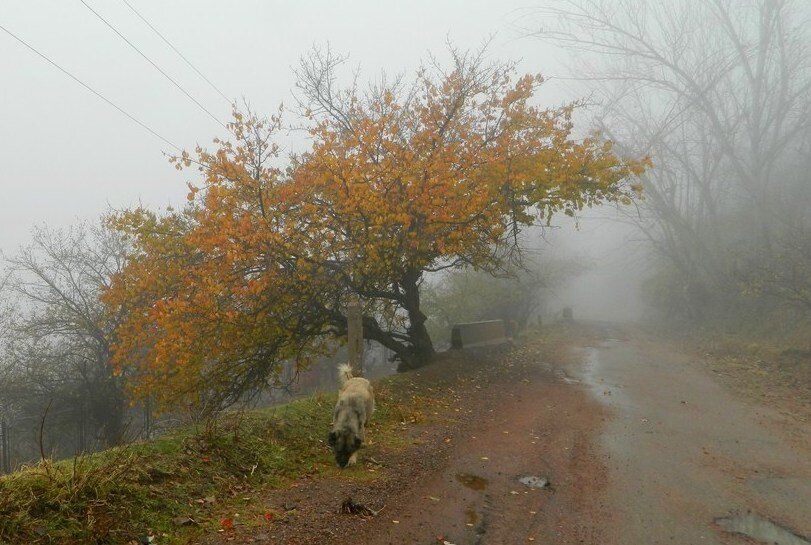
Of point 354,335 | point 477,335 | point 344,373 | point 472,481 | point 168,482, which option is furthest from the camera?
point 477,335

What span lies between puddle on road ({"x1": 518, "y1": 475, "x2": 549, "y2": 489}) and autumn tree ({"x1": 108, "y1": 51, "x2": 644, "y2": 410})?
21.9 feet

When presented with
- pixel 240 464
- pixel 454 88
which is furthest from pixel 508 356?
pixel 240 464

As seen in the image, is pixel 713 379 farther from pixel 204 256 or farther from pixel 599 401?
pixel 204 256

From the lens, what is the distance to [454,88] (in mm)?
15234

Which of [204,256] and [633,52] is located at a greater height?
[633,52]

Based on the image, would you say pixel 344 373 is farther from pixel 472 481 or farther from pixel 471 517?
pixel 471 517

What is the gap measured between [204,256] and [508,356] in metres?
10.2

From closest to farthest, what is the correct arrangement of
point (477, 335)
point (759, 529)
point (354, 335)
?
1. point (759, 529)
2. point (354, 335)
3. point (477, 335)

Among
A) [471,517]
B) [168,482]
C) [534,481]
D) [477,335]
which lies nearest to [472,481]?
[534,481]

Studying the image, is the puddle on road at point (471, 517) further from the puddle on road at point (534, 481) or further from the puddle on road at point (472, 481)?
the puddle on road at point (534, 481)

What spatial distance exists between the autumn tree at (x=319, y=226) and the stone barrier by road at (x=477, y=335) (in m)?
4.21

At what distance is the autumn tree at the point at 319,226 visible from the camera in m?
12.3

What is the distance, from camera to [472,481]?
6754 millimetres

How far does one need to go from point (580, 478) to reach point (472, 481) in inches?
51.0
